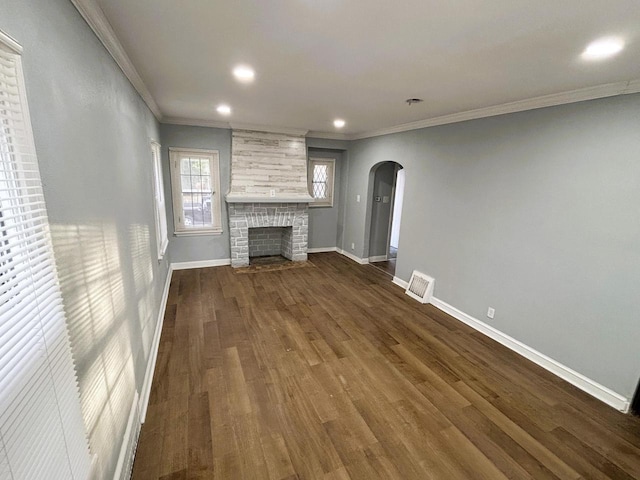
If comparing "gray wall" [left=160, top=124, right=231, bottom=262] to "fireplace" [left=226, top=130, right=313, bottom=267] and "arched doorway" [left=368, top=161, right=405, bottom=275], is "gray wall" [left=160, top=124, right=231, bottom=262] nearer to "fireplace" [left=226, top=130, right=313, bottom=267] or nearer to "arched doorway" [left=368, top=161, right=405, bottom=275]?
"fireplace" [left=226, top=130, right=313, bottom=267]

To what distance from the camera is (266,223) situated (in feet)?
17.6

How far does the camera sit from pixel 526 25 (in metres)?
1.43

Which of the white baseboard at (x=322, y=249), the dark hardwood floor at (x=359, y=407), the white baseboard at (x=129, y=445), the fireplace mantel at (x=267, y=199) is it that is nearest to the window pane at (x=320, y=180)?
the fireplace mantel at (x=267, y=199)

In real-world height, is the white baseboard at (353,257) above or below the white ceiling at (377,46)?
below

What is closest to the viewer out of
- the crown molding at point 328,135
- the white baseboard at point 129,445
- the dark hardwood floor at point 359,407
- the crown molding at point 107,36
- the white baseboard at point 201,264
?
the crown molding at point 107,36

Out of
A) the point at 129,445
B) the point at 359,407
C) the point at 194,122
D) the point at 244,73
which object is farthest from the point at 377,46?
the point at 194,122

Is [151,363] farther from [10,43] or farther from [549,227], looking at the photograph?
[549,227]

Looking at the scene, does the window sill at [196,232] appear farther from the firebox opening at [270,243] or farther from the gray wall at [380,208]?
the gray wall at [380,208]

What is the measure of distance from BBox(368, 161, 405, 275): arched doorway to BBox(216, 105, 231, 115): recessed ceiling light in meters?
2.68

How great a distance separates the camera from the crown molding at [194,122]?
439 centimetres

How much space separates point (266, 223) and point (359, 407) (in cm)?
378

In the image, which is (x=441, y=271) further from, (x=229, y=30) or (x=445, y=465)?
(x=229, y=30)

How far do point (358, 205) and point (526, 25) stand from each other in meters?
4.28

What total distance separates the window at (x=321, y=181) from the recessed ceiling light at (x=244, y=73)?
3.48m
